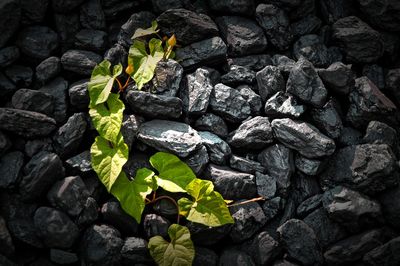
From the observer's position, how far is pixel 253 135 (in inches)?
122

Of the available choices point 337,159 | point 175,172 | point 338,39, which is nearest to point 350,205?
point 337,159

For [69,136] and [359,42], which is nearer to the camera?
[69,136]

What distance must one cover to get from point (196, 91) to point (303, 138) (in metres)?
0.92

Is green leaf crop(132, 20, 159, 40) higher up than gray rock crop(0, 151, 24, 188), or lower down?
higher up

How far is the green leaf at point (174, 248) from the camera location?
265 cm

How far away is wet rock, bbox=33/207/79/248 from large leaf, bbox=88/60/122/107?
840 mm

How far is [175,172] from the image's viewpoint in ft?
9.41

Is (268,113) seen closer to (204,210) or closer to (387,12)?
(204,210)

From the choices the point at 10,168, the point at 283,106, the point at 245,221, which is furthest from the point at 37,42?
the point at 245,221

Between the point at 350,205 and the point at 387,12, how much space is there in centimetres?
175

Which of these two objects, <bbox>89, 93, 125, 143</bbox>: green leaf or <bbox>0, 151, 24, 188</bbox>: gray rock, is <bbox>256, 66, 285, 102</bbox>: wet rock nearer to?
<bbox>89, 93, 125, 143</bbox>: green leaf

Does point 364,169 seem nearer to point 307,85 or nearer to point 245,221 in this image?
A: point 307,85

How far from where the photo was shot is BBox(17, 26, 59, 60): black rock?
329cm

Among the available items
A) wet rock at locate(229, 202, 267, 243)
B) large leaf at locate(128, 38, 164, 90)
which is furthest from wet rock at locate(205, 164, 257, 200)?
large leaf at locate(128, 38, 164, 90)
